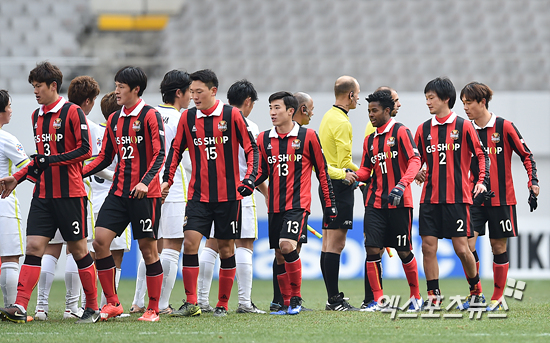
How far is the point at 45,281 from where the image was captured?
588cm

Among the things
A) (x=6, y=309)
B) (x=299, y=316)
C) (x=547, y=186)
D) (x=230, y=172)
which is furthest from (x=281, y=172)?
(x=547, y=186)

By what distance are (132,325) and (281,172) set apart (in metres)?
1.81

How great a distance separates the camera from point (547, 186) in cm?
1245

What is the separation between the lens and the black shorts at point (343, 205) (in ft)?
21.0

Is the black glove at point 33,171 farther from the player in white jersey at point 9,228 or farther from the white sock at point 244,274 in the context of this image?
the white sock at point 244,274

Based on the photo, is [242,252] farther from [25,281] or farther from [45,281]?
[25,281]

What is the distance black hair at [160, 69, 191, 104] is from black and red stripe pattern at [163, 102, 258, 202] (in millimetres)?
798

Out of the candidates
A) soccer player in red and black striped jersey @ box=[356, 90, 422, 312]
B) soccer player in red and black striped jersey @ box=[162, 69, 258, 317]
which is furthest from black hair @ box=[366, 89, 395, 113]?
soccer player in red and black striped jersey @ box=[162, 69, 258, 317]

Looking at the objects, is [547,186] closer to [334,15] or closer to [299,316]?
[334,15]

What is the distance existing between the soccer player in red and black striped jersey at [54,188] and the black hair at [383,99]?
99.3 inches

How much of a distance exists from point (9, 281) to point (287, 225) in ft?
7.73

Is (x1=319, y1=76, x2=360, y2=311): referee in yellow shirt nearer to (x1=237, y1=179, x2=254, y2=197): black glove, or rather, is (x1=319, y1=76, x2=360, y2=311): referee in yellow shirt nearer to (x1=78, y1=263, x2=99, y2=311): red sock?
(x1=237, y1=179, x2=254, y2=197): black glove

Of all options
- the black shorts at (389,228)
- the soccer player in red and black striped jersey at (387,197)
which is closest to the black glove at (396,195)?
the soccer player in red and black striped jersey at (387,197)

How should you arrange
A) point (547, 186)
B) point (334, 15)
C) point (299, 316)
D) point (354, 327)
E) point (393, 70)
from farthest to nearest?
point (334, 15) < point (393, 70) < point (547, 186) < point (299, 316) < point (354, 327)
